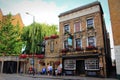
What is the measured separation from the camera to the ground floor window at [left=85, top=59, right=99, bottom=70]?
65.0ft

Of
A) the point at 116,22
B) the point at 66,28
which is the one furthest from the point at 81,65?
the point at 116,22

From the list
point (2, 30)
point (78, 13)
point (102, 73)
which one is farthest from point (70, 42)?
point (2, 30)

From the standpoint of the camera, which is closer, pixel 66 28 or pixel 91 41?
pixel 91 41

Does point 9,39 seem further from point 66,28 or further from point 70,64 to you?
point 70,64

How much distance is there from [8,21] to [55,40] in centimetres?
1248

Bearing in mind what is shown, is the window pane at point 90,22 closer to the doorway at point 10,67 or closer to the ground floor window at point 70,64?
the ground floor window at point 70,64

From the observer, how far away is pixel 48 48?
2650cm

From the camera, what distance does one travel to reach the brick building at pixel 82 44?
19812 millimetres

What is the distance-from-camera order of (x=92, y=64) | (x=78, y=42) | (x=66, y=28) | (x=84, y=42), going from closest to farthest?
(x=92, y=64) < (x=84, y=42) < (x=78, y=42) < (x=66, y=28)

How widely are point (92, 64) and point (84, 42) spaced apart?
3.77 metres

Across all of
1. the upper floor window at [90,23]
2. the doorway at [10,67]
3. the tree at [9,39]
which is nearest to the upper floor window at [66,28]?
the upper floor window at [90,23]

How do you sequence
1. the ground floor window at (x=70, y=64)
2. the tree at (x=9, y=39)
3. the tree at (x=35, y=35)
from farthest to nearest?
A: the tree at (x=35, y=35) → the tree at (x=9, y=39) → the ground floor window at (x=70, y=64)

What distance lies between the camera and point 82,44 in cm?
2206

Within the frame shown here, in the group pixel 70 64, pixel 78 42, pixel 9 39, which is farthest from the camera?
pixel 9 39
